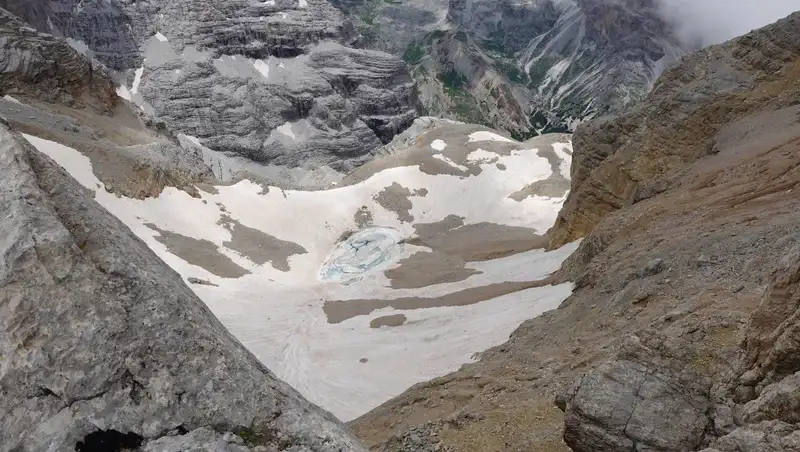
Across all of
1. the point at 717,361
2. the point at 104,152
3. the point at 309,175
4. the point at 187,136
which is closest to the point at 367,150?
the point at 309,175

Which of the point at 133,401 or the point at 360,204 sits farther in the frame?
the point at 360,204

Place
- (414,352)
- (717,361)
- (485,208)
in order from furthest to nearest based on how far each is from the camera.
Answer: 1. (485,208)
2. (414,352)
3. (717,361)

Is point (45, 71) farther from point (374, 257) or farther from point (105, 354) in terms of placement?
point (105, 354)

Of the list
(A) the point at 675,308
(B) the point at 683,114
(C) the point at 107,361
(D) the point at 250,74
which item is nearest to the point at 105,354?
(C) the point at 107,361

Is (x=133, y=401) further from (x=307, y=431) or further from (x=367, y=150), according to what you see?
(x=367, y=150)

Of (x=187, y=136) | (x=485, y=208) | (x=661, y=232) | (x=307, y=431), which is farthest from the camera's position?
(x=187, y=136)

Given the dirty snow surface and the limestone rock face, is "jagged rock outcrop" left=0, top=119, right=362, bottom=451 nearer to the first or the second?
the dirty snow surface

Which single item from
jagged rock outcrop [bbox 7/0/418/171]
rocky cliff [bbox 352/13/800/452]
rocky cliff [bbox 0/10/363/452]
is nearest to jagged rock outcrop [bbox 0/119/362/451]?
rocky cliff [bbox 0/10/363/452]

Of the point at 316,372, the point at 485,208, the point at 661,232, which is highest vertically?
the point at 661,232

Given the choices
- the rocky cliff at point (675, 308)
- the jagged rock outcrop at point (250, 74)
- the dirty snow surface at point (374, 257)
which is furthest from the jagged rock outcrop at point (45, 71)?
the rocky cliff at point (675, 308)
